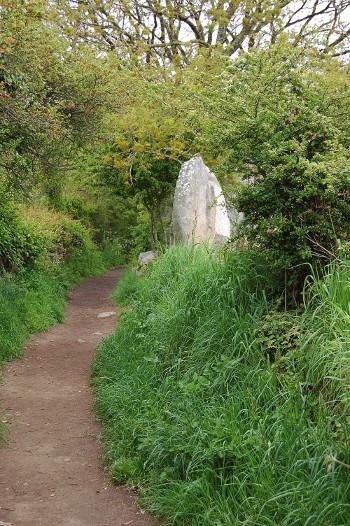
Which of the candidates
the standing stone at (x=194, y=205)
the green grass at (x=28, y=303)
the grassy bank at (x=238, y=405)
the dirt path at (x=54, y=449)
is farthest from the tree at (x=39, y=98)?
the grassy bank at (x=238, y=405)

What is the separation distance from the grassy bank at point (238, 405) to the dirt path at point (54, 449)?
0.68 ft

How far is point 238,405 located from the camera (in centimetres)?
460

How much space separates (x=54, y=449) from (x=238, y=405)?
2.22m

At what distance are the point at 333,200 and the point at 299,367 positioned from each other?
1583mm

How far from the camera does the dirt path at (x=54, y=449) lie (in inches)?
180

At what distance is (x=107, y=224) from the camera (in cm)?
2614

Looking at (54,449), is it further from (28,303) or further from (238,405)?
(28,303)

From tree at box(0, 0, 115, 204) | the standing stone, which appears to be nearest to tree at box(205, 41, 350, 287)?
tree at box(0, 0, 115, 204)

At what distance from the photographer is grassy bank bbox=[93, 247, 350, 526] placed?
12.0 feet

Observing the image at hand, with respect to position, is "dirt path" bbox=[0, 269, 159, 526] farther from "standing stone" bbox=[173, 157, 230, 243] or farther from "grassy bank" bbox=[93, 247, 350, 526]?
"standing stone" bbox=[173, 157, 230, 243]

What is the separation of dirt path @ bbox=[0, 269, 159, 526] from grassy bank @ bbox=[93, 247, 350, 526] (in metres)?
0.21

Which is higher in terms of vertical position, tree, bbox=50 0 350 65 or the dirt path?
tree, bbox=50 0 350 65

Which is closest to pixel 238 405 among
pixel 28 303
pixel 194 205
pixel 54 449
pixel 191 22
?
pixel 54 449

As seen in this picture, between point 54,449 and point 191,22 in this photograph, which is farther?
point 191,22
